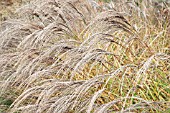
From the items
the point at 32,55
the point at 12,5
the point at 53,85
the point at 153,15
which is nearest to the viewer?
the point at 53,85

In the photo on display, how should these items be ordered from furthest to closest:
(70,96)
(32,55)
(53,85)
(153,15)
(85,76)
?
(153,15)
(32,55)
(85,76)
(53,85)
(70,96)

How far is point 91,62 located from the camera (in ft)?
13.4

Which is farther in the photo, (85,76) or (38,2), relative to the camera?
(38,2)

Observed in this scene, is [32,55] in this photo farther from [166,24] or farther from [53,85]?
[166,24]

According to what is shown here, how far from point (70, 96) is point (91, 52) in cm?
40

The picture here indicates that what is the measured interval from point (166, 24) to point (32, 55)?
1.40 meters

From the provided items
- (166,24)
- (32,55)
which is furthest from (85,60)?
(166,24)

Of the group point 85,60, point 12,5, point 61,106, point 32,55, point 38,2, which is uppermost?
point 12,5

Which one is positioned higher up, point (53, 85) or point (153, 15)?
point (153, 15)

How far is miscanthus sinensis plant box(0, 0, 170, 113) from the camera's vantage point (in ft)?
11.3

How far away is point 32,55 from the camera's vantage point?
14.5 ft


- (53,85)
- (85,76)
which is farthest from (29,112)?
(85,76)

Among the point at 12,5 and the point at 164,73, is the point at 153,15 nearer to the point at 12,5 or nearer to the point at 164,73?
the point at 164,73

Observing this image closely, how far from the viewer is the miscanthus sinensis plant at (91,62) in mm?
3451
